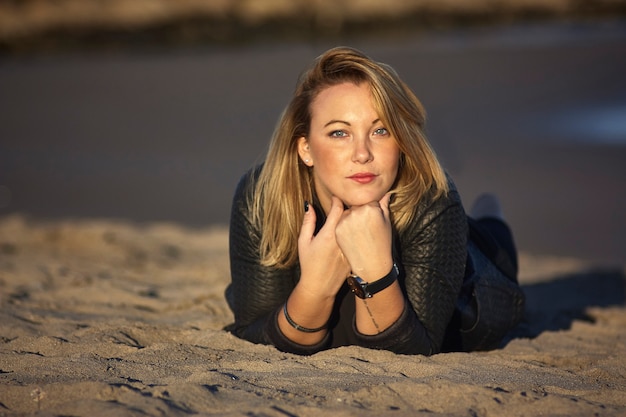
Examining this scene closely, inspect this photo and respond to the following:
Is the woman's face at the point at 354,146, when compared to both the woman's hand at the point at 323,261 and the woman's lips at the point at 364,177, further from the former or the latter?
the woman's hand at the point at 323,261

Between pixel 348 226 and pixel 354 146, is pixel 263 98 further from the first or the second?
pixel 348 226

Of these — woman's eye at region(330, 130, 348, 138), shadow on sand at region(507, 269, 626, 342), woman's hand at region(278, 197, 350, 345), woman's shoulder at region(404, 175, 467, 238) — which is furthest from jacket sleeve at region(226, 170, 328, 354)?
shadow on sand at region(507, 269, 626, 342)

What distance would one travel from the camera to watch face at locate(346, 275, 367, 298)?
11.1ft

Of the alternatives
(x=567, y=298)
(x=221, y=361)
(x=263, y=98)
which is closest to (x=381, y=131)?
(x=221, y=361)

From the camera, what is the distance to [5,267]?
5582mm

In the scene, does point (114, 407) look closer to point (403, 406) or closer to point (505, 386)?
point (403, 406)

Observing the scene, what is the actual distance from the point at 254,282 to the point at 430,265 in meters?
0.78

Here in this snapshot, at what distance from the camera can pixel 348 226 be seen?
3.36 meters

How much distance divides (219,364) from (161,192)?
18.7 feet

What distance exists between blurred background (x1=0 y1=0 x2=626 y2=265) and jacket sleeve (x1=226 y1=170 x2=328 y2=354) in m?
0.31

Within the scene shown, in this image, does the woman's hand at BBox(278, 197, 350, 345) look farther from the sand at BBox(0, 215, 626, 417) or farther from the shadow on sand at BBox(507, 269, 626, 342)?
the shadow on sand at BBox(507, 269, 626, 342)

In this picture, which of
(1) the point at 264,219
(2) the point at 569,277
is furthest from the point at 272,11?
(1) the point at 264,219

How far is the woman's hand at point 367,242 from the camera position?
334 centimetres

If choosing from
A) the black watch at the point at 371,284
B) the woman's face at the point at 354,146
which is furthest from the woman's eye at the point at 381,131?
the black watch at the point at 371,284
